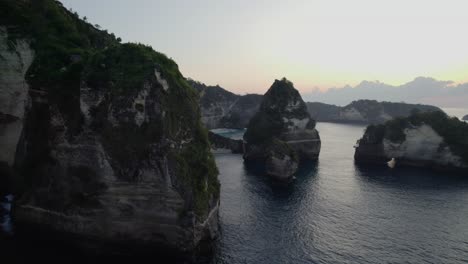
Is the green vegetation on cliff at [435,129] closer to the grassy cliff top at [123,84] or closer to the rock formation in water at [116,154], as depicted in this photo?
the grassy cliff top at [123,84]

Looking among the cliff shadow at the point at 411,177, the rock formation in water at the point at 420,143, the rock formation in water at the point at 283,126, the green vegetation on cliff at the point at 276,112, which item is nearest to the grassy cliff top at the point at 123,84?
the cliff shadow at the point at 411,177

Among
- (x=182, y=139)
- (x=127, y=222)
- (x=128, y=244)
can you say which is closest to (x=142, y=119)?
(x=182, y=139)

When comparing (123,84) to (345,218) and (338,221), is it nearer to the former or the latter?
(338,221)

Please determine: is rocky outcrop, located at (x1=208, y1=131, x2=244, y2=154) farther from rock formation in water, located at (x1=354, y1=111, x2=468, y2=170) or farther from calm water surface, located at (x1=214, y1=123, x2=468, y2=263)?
rock formation in water, located at (x1=354, y1=111, x2=468, y2=170)

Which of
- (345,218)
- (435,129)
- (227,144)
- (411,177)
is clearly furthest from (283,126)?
(345,218)

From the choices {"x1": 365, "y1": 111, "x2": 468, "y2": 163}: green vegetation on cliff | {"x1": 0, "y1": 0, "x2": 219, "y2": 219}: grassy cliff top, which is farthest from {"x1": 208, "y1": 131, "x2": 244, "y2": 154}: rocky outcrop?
{"x1": 0, "y1": 0, "x2": 219, "y2": 219}: grassy cliff top

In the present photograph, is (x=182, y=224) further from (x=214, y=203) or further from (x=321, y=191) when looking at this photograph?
(x=321, y=191)
